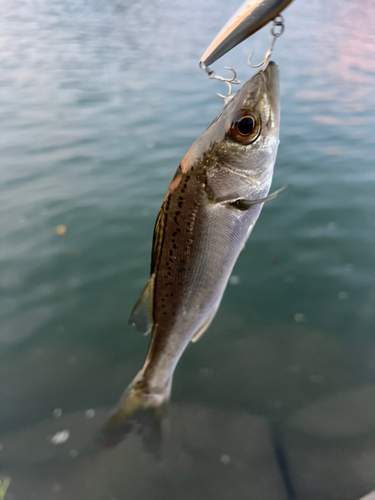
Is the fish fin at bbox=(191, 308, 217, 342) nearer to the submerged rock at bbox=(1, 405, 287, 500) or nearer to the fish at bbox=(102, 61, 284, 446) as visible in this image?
the fish at bbox=(102, 61, 284, 446)

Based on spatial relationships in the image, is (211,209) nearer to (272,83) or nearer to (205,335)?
(272,83)

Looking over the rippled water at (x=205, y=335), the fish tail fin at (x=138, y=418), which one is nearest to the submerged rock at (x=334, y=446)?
the rippled water at (x=205, y=335)

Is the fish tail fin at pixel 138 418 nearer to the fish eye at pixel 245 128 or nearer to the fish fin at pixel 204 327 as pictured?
the fish fin at pixel 204 327

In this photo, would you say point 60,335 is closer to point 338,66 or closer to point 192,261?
point 192,261

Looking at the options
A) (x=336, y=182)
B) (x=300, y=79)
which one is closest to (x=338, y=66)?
(x=300, y=79)

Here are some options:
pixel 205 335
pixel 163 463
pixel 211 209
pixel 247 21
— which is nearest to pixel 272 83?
pixel 247 21

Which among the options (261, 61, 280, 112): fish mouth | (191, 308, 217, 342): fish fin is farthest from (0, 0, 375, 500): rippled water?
(261, 61, 280, 112): fish mouth
